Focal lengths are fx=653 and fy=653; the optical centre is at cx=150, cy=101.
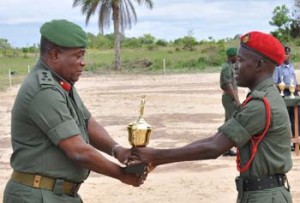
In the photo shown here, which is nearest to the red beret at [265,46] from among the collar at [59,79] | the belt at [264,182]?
the belt at [264,182]

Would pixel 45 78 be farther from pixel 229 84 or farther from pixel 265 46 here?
pixel 229 84

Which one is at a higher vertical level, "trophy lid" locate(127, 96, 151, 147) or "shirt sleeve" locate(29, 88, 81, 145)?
"shirt sleeve" locate(29, 88, 81, 145)

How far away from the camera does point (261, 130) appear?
12.5ft

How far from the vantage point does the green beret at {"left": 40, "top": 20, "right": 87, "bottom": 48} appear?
3.70 metres

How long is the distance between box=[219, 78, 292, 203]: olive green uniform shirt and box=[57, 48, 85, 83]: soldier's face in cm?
92

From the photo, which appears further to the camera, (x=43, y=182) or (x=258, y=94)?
(x=258, y=94)

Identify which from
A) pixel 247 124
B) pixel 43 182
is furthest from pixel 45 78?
pixel 247 124

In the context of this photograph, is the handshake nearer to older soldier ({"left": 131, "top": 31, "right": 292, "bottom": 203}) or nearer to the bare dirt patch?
older soldier ({"left": 131, "top": 31, "right": 292, "bottom": 203})

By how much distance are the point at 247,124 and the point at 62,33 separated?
1.19 metres

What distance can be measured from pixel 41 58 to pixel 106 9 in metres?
39.3

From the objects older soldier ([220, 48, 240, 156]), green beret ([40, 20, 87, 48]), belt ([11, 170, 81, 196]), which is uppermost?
green beret ([40, 20, 87, 48])

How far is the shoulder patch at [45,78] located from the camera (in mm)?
3643

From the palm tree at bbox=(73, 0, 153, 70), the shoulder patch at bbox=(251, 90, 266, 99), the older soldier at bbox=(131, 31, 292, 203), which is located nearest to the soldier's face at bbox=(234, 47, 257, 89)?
the older soldier at bbox=(131, 31, 292, 203)

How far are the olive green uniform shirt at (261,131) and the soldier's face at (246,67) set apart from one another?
0.08 metres
